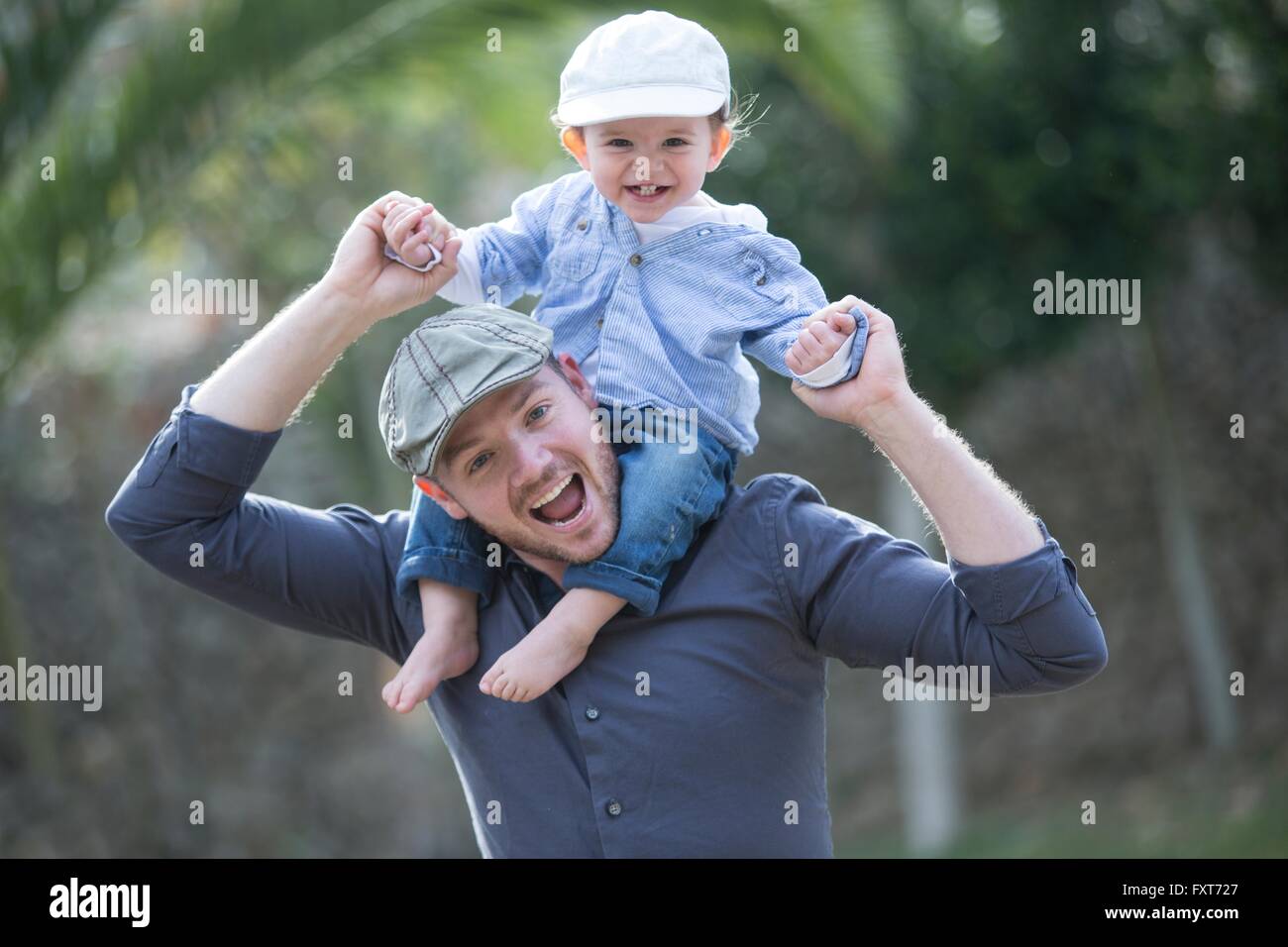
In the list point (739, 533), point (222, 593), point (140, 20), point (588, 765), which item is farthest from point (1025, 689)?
point (140, 20)

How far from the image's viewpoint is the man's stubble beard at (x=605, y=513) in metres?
2.45

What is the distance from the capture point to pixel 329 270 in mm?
2504

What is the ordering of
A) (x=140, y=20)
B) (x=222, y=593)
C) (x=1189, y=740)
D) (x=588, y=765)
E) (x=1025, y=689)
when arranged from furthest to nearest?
(x=1189, y=740), (x=140, y=20), (x=222, y=593), (x=588, y=765), (x=1025, y=689)

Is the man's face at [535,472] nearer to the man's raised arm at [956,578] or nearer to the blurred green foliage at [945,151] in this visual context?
the man's raised arm at [956,578]

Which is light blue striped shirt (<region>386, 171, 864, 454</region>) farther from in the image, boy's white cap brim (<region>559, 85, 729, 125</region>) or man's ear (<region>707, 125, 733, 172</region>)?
boy's white cap brim (<region>559, 85, 729, 125</region>)

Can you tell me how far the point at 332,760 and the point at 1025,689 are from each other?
6960 mm

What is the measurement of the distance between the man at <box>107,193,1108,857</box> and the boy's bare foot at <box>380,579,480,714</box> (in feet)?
0.12

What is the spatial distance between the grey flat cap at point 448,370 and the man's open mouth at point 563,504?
7.3 inches

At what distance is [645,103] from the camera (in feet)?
7.85

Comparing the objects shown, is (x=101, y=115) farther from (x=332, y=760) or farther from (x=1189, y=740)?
(x=1189, y=740)

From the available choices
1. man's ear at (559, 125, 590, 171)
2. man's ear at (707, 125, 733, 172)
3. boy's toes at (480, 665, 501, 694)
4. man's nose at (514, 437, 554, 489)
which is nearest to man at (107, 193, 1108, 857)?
man's nose at (514, 437, 554, 489)

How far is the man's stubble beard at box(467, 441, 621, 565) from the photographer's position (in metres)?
2.45

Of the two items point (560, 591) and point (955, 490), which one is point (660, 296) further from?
point (955, 490)

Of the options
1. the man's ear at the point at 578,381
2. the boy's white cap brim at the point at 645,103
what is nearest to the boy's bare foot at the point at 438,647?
the man's ear at the point at 578,381
